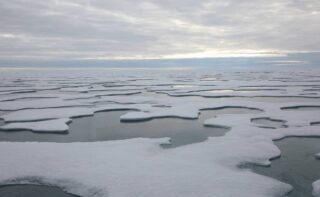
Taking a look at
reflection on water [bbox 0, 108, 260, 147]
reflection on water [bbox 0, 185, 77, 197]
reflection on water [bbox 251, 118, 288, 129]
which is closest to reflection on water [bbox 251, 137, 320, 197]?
reflection on water [bbox 251, 118, 288, 129]

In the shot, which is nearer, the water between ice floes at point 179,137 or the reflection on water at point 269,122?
the water between ice floes at point 179,137

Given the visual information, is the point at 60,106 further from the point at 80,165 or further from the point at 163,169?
the point at 163,169

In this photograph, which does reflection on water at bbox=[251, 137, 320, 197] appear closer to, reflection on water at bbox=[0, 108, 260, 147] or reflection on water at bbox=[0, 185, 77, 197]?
reflection on water at bbox=[0, 108, 260, 147]

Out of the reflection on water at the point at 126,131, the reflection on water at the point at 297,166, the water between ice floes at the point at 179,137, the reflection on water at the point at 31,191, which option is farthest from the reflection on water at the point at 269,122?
the reflection on water at the point at 31,191

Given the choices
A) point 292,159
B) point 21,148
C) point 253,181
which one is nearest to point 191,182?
point 253,181

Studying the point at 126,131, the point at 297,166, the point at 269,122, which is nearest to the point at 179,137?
the point at 126,131

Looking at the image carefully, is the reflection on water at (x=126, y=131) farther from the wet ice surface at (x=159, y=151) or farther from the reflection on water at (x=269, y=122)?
the reflection on water at (x=269, y=122)

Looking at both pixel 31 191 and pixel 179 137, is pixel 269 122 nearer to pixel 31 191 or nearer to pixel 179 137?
pixel 179 137
